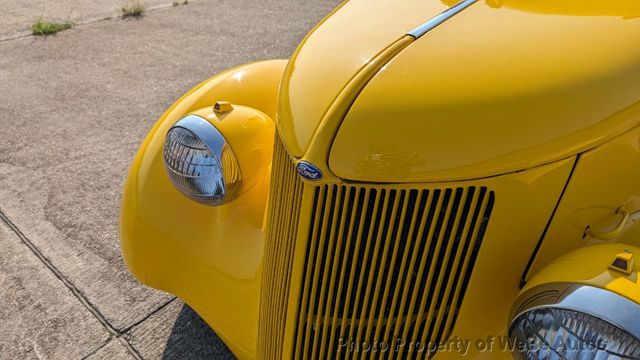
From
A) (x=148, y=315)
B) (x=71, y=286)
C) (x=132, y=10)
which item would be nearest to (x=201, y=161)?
(x=148, y=315)

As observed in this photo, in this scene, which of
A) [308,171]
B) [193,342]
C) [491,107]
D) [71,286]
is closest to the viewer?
[491,107]

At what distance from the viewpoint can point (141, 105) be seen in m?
4.84

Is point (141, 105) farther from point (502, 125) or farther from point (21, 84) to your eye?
point (502, 125)

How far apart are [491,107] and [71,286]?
8.18 feet

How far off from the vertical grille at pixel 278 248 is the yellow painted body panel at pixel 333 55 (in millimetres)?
113

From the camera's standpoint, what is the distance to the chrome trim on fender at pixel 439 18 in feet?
5.22

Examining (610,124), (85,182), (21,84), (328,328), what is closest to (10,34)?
(21,84)

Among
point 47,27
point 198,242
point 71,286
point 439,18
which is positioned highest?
point 439,18

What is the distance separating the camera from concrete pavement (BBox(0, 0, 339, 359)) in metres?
2.68

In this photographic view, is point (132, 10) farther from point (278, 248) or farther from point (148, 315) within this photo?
point (278, 248)

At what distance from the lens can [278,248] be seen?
1734mm

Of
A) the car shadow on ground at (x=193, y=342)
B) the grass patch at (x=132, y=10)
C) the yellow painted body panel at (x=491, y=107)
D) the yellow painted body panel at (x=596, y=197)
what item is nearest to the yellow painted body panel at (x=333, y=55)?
the yellow painted body panel at (x=491, y=107)

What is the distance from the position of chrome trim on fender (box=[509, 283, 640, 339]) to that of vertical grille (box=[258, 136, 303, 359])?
693 mm

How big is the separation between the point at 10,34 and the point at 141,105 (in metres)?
2.86
